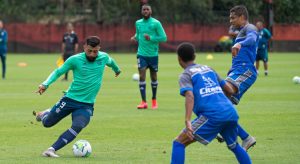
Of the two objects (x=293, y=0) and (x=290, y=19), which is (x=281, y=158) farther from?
(x=290, y=19)

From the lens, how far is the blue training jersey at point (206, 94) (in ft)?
30.6

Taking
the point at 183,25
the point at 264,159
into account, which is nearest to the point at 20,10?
the point at 183,25

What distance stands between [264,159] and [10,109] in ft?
30.3

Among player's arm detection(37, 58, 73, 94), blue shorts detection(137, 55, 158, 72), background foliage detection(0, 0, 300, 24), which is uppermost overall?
player's arm detection(37, 58, 73, 94)

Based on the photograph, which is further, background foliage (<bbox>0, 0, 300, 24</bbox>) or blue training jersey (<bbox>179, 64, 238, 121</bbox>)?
background foliage (<bbox>0, 0, 300, 24</bbox>)

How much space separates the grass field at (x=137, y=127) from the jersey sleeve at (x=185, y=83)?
7.01 feet

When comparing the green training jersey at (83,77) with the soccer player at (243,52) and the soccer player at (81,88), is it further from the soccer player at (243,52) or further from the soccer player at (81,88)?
the soccer player at (243,52)

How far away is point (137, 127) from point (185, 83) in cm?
624

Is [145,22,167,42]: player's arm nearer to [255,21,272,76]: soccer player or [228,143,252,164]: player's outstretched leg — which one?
[228,143,252,164]: player's outstretched leg

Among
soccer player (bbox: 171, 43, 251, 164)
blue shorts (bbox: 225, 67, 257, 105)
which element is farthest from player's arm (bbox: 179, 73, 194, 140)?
blue shorts (bbox: 225, 67, 257, 105)

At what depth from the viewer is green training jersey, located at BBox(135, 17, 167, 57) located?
63.4ft

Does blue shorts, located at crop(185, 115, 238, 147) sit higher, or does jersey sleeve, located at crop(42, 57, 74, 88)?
jersey sleeve, located at crop(42, 57, 74, 88)

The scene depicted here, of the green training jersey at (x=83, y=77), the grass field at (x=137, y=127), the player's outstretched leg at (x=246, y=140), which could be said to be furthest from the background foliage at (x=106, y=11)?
the player's outstretched leg at (x=246, y=140)

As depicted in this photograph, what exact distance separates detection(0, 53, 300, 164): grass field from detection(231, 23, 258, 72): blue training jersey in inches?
55.4
